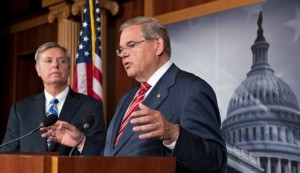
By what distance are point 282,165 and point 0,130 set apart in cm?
456

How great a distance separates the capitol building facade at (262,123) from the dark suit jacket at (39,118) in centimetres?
144

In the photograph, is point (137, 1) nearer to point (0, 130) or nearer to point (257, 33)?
point (257, 33)

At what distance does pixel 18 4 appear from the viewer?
22.3 feet

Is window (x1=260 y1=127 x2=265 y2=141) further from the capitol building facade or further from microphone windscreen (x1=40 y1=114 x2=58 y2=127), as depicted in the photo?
microphone windscreen (x1=40 y1=114 x2=58 y2=127)

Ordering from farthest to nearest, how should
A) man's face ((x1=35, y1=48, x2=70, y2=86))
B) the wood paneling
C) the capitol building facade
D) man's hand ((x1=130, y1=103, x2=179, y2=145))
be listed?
the wood paneling < the capitol building facade < man's face ((x1=35, y1=48, x2=70, y2=86)) < man's hand ((x1=130, y1=103, x2=179, y2=145))

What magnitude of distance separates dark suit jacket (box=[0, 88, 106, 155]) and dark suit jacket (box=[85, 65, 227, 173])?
0.89 m

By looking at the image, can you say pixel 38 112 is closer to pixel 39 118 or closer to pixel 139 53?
pixel 39 118

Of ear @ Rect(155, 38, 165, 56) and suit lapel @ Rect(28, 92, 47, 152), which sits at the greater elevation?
ear @ Rect(155, 38, 165, 56)

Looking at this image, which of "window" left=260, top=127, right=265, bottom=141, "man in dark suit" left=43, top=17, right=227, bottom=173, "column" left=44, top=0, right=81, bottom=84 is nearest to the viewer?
"man in dark suit" left=43, top=17, right=227, bottom=173

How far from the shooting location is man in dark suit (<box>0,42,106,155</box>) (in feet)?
9.70

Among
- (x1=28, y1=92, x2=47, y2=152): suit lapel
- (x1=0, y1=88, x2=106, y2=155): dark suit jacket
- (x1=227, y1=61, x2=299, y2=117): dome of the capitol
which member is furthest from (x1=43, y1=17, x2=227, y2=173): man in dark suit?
(x1=227, y1=61, x2=299, y2=117): dome of the capitol

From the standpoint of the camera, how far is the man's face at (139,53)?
2125 millimetres

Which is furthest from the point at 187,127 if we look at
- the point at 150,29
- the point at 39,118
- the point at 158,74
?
the point at 39,118

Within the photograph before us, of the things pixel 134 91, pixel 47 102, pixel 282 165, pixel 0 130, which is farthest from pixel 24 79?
pixel 134 91
